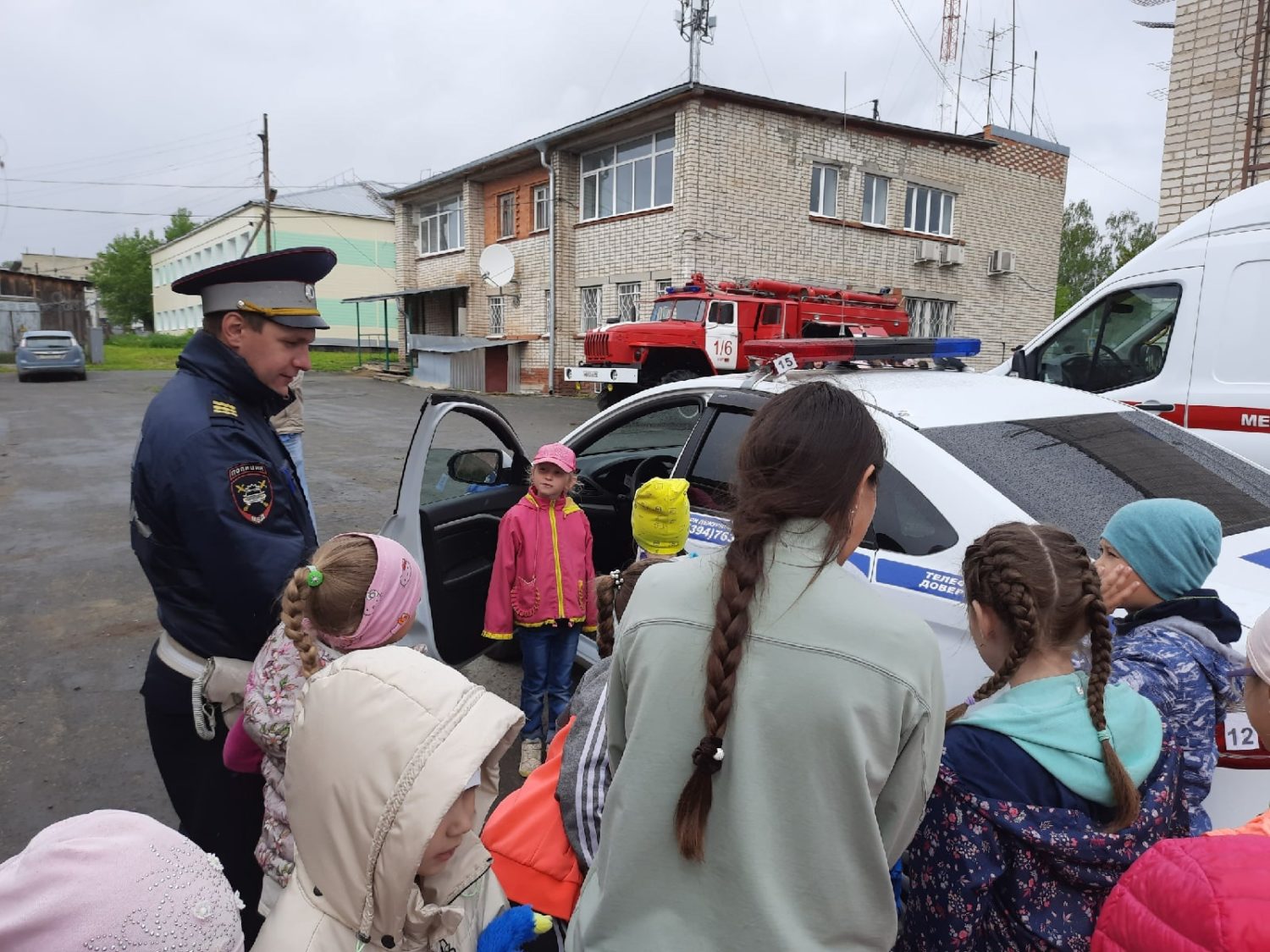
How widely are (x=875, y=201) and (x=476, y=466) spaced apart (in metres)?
18.8

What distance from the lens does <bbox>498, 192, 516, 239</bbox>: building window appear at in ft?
78.8

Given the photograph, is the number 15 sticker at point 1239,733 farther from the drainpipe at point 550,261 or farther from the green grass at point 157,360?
the green grass at point 157,360

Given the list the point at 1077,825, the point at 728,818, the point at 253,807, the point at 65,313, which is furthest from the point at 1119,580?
the point at 65,313

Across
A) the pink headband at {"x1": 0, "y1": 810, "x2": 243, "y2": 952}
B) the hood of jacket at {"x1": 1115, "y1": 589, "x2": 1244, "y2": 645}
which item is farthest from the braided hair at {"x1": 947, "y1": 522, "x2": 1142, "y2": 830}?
the pink headband at {"x1": 0, "y1": 810, "x2": 243, "y2": 952}

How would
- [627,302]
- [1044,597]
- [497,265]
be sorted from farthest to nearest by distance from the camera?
[497,265], [627,302], [1044,597]

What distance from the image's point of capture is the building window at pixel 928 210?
20.6 m

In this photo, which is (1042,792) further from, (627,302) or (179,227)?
(179,227)

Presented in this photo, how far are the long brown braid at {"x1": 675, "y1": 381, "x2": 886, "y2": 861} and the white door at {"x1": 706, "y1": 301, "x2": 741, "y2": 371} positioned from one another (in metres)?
14.2

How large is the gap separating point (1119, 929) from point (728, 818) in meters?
0.46

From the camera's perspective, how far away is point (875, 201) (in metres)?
20.1

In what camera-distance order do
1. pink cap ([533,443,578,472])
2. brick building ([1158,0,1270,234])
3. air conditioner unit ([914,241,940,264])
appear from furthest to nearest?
air conditioner unit ([914,241,940,264]) → brick building ([1158,0,1270,234]) → pink cap ([533,443,578,472])

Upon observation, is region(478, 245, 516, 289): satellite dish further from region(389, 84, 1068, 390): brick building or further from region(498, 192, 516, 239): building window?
region(498, 192, 516, 239): building window

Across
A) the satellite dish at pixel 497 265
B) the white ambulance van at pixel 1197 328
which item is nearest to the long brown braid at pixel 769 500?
the white ambulance van at pixel 1197 328

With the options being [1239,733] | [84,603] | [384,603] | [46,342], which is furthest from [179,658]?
[46,342]
